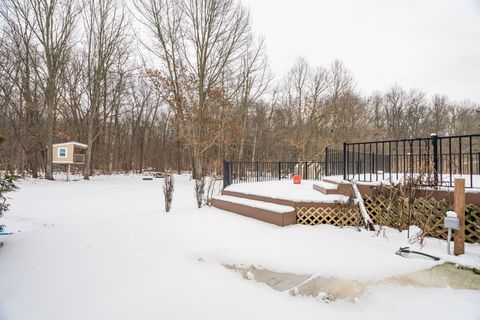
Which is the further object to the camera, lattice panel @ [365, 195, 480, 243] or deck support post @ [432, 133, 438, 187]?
deck support post @ [432, 133, 438, 187]

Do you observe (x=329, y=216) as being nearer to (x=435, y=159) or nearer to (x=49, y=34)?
(x=435, y=159)

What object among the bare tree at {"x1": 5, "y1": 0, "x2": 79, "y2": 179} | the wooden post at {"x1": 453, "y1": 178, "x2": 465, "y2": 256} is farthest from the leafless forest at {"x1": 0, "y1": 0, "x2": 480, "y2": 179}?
the wooden post at {"x1": 453, "y1": 178, "x2": 465, "y2": 256}

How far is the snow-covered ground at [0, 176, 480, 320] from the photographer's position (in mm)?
2660

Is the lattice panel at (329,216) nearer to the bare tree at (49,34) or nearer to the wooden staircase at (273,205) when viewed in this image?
the wooden staircase at (273,205)

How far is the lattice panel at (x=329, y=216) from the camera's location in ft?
17.8

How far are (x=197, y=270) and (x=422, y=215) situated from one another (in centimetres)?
431

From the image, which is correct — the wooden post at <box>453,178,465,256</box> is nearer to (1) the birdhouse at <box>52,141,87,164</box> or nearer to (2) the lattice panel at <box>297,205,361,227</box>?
(2) the lattice panel at <box>297,205,361,227</box>

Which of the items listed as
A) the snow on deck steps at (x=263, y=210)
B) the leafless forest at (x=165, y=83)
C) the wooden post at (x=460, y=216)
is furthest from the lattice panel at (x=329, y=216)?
the leafless forest at (x=165, y=83)

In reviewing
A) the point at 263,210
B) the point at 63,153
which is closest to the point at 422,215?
the point at 263,210

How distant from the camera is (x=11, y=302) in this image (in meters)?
2.83

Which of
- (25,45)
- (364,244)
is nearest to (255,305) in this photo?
(364,244)

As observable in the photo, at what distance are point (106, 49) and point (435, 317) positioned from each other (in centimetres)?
2345

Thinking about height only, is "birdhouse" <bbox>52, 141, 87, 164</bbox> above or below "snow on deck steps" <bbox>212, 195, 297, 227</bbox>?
above

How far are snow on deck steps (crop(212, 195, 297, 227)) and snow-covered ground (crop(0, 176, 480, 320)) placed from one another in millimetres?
186
